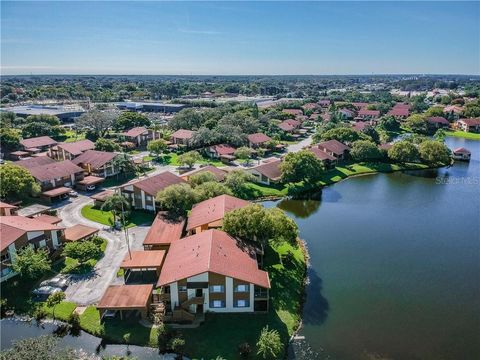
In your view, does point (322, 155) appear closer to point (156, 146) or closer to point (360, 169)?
point (360, 169)

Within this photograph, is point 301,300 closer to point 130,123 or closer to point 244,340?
point 244,340

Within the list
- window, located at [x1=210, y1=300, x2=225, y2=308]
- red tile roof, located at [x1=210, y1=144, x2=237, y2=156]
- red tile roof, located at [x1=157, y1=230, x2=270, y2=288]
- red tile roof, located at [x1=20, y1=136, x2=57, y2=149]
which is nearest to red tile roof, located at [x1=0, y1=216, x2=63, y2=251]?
red tile roof, located at [x1=157, y1=230, x2=270, y2=288]

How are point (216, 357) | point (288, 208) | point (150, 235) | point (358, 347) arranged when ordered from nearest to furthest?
1. point (216, 357)
2. point (358, 347)
3. point (150, 235)
4. point (288, 208)

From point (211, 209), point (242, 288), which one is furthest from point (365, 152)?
point (242, 288)

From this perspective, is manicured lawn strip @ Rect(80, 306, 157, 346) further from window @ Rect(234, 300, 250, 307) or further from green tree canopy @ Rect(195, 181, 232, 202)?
green tree canopy @ Rect(195, 181, 232, 202)

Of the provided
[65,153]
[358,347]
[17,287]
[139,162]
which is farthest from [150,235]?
[65,153]

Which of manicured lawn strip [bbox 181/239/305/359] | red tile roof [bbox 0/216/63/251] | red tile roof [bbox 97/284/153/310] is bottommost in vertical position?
manicured lawn strip [bbox 181/239/305/359]
